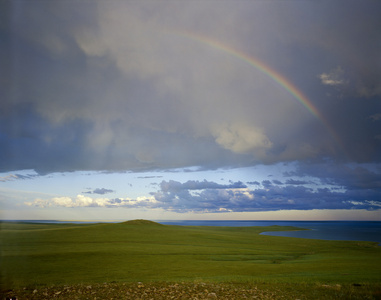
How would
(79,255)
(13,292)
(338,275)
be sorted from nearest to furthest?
(13,292) < (338,275) < (79,255)

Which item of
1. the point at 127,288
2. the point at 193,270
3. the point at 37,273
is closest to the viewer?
the point at 127,288

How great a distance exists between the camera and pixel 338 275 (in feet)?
85.8

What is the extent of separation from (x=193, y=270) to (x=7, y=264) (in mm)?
21836

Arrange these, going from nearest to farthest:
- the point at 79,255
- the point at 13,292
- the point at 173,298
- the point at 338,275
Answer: the point at 173,298
the point at 13,292
the point at 338,275
the point at 79,255

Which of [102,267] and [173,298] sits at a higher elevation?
[173,298]

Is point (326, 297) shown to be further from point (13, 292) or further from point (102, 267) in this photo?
point (102, 267)

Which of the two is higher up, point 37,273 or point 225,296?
point 225,296

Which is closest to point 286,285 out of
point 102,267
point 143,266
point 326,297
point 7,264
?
point 326,297

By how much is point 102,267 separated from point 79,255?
10904 millimetres

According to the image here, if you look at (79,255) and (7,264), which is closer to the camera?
(7,264)

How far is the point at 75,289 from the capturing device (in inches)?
746

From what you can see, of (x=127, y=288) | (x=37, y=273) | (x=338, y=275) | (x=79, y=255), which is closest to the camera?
(x=127, y=288)

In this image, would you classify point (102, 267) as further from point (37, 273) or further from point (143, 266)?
point (37, 273)

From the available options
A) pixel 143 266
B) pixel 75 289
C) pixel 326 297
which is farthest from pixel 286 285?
pixel 143 266
